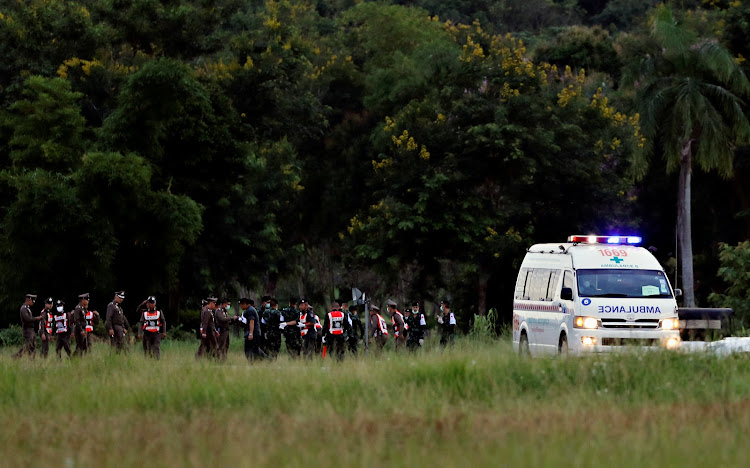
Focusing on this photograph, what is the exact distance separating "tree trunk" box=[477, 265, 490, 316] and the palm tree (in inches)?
272

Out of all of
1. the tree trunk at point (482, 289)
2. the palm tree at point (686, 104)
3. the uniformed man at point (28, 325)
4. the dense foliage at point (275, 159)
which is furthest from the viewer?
the palm tree at point (686, 104)

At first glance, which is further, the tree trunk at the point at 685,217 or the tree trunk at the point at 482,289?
the tree trunk at the point at 685,217

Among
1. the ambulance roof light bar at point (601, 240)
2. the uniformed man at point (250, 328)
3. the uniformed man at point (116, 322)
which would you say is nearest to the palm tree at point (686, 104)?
the ambulance roof light bar at point (601, 240)

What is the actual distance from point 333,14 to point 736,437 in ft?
293

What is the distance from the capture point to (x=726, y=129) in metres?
49.0

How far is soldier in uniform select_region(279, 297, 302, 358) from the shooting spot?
28875mm

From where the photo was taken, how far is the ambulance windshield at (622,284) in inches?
907

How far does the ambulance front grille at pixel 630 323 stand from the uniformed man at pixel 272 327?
892cm

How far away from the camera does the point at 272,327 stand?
29172 millimetres

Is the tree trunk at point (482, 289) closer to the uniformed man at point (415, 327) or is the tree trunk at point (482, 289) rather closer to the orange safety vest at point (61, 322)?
the uniformed man at point (415, 327)

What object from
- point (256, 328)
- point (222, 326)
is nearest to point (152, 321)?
point (222, 326)

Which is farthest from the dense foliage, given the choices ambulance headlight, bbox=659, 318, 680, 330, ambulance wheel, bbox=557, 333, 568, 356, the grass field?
the grass field

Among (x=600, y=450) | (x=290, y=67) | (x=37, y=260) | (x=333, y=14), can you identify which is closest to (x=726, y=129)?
(x=290, y=67)

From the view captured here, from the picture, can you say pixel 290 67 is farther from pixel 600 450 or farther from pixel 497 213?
pixel 600 450
